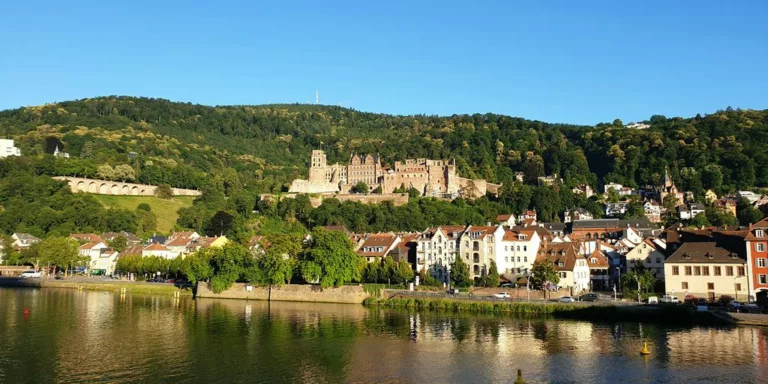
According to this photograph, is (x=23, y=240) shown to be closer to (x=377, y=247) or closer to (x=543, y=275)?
(x=377, y=247)

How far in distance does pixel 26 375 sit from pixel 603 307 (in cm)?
3837

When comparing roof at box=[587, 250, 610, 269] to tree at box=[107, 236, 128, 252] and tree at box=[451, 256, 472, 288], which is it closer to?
tree at box=[451, 256, 472, 288]

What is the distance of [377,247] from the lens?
76.9 m

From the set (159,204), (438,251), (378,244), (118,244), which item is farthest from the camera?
(159,204)

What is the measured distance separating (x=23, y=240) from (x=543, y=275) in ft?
269

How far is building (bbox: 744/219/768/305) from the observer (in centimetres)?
5091

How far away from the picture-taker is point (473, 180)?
5782 inches

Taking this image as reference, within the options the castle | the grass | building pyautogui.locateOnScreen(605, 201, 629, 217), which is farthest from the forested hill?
building pyautogui.locateOnScreen(605, 201, 629, 217)

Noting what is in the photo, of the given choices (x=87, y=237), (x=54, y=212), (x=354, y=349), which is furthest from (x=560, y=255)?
(x=54, y=212)

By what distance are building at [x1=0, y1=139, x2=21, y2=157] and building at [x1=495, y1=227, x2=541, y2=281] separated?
123 m

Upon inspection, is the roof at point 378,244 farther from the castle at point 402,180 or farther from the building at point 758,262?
the castle at point 402,180

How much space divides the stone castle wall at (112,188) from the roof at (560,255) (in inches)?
3633

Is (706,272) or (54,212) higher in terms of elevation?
(54,212)

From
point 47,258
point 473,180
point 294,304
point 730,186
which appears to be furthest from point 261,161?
point 294,304
